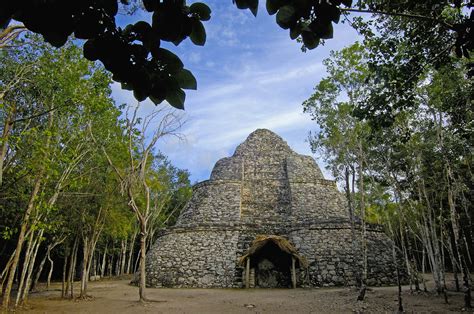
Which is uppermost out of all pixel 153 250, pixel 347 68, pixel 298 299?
pixel 347 68

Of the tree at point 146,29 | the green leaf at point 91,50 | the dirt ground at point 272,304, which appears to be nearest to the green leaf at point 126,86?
the tree at point 146,29

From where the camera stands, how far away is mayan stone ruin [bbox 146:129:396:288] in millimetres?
13494

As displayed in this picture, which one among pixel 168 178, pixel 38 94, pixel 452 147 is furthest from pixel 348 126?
pixel 168 178

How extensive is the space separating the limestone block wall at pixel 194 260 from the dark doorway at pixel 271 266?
1.14 m

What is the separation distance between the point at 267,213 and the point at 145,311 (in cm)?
1193

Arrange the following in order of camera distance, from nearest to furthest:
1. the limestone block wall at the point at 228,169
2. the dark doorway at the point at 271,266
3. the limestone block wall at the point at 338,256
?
the limestone block wall at the point at 338,256, the dark doorway at the point at 271,266, the limestone block wall at the point at 228,169

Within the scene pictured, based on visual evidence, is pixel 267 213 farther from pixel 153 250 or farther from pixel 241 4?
pixel 241 4

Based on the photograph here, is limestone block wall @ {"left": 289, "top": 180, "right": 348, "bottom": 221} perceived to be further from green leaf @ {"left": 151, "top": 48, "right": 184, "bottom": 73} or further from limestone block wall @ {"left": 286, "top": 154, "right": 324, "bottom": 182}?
green leaf @ {"left": 151, "top": 48, "right": 184, "bottom": 73}

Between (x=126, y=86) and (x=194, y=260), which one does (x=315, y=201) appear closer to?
(x=194, y=260)

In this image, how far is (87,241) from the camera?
41.6 feet

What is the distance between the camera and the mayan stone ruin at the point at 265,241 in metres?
13.5

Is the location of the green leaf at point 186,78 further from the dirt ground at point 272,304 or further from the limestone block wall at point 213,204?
the limestone block wall at point 213,204

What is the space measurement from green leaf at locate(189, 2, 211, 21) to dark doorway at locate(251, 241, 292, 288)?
13.3 meters

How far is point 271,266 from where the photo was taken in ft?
45.8
